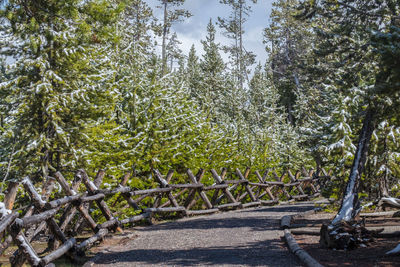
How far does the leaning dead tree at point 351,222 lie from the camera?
6883 mm

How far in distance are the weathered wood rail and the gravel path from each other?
65cm

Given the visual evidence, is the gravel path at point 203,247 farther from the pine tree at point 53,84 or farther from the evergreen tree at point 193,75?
the evergreen tree at point 193,75

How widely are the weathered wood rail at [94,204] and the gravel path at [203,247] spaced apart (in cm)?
65

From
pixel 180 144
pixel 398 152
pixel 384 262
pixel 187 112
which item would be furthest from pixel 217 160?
pixel 384 262

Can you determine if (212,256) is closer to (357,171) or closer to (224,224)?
(357,171)

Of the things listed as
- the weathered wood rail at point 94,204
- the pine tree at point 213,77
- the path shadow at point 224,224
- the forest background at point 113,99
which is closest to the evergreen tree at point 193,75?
the pine tree at point 213,77

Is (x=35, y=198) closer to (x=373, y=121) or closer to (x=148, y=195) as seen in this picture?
(x=148, y=195)

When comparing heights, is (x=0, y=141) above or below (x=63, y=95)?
below

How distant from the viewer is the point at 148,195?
1204 cm

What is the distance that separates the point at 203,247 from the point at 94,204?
5.28 meters

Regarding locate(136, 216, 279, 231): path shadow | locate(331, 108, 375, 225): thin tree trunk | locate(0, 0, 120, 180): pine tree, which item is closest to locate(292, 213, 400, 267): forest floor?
locate(331, 108, 375, 225): thin tree trunk

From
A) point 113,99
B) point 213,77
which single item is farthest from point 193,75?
point 113,99

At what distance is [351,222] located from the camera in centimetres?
736

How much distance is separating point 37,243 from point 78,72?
485 centimetres
